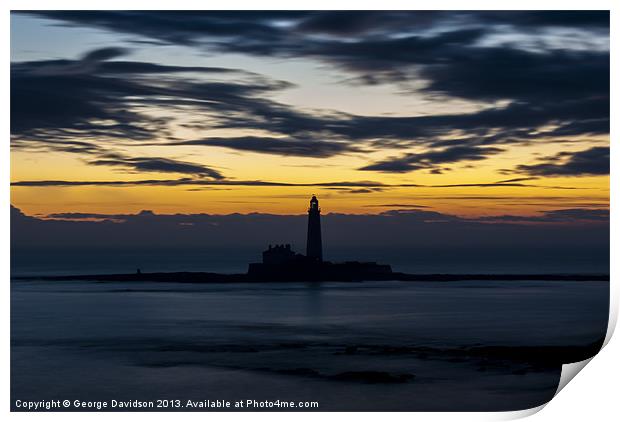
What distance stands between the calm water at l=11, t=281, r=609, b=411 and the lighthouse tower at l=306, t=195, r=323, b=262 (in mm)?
426

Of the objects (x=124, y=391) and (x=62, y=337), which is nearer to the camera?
(x=124, y=391)

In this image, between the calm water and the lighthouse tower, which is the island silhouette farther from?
the calm water

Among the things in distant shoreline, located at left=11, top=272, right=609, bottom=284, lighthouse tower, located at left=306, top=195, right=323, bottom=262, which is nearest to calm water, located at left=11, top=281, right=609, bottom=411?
distant shoreline, located at left=11, top=272, right=609, bottom=284

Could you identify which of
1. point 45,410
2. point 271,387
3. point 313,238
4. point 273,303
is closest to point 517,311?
point 273,303

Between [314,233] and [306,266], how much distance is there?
3.90 ft

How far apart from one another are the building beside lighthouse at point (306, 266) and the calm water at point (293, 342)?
0.18m

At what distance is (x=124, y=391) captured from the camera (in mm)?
3787

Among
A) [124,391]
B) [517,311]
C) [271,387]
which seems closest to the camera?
[124,391]

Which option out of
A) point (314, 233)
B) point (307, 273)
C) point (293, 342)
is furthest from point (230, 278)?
point (293, 342)

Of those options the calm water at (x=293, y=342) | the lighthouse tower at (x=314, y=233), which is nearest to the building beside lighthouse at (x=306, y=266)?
the lighthouse tower at (x=314, y=233)

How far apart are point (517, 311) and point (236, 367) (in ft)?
18.2

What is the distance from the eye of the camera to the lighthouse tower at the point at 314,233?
4902 millimetres

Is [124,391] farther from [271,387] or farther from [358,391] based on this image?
[358,391]

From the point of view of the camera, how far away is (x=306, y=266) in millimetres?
7398
